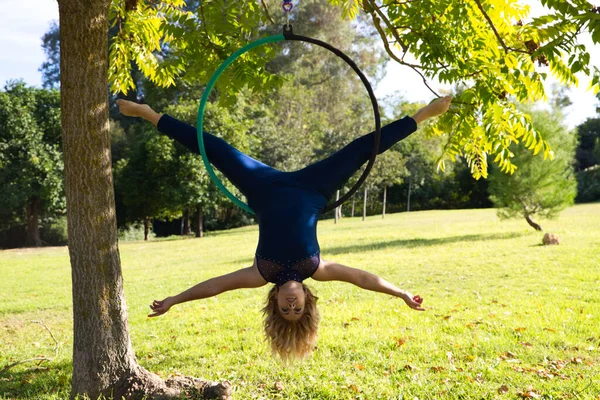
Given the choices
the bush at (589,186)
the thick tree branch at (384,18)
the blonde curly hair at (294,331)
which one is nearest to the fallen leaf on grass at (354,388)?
the blonde curly hair at (294,331)

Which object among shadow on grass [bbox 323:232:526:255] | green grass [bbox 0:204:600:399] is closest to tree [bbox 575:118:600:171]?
shadow on grass [bbox 323:232:526:255]

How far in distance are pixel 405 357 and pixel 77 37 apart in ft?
13.5

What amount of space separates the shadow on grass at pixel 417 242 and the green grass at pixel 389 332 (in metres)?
1.99

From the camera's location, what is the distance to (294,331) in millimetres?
3611

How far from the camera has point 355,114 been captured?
3152 centimetres

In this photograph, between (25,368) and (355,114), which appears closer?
(25,368)

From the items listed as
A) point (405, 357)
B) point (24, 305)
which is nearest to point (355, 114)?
point (24, 305)

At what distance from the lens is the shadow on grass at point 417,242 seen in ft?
49.9

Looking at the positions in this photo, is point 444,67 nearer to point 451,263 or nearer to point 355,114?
point 451,263

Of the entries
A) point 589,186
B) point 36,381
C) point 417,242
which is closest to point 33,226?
point 417,242

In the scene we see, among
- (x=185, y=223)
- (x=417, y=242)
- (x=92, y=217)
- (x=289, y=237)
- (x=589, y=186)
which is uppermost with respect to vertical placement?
(x=589, y=186)

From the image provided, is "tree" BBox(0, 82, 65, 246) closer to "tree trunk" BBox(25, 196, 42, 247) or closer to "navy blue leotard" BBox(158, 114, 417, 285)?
"tree trunk" BBox(25, 196, 42, 247)

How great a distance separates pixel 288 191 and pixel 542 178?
14407mm

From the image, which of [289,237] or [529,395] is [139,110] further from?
[529,395]
